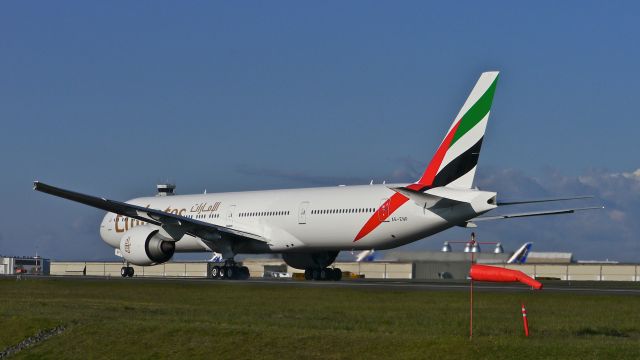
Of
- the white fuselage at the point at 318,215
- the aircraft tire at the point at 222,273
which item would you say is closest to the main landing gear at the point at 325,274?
the white fuselage at the point at 318,215

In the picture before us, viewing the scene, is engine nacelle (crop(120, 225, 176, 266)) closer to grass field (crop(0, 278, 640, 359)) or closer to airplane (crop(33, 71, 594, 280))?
airplane (crop(33, 71, 594, 280))

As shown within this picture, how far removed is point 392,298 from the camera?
127 feet

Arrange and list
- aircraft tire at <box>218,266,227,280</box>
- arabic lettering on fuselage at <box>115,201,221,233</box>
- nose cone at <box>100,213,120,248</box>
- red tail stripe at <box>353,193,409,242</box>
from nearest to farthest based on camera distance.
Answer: red tail stripe at <box>353,193,409,242</box>
aircraft tire at <box>218,266,227,280</box>
arabic lettering on fuselage at <box>115,201,221,233</box>
nose cone at <box>100,213,120,248</box>

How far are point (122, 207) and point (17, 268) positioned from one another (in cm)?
4093

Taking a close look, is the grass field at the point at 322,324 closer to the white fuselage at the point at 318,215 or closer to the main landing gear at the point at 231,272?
the white fuselage at the point at 318,215

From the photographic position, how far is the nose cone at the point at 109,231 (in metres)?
66.8

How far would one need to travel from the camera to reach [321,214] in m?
54.0

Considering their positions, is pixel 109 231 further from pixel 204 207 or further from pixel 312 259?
pixel 312 259

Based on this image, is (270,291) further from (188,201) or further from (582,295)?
(188,201)

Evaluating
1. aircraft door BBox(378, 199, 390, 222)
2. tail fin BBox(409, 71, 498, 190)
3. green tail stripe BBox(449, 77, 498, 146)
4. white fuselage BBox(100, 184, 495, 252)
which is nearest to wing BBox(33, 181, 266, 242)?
white fuselage BBox(100, 184, 495, 252)

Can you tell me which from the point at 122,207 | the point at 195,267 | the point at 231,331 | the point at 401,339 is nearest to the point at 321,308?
the point at 231,331

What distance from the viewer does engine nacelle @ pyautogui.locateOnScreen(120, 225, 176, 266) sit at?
56.8 meters

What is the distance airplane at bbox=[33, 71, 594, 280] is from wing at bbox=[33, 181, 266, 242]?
5 centimetres

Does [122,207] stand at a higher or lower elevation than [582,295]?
higher
